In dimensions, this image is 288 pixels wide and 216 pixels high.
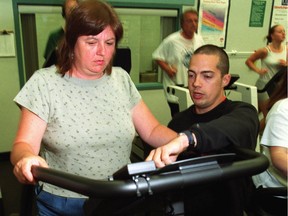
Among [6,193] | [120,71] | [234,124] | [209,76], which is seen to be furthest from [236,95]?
[6,193]

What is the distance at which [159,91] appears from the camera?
4449mm

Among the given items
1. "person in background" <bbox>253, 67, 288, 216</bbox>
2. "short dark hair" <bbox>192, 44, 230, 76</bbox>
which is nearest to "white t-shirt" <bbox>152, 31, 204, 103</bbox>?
"short dark hair" <bbox>192, 44, 230, 76</bbox>

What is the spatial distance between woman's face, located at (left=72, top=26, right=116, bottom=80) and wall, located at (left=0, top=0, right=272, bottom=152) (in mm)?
2593

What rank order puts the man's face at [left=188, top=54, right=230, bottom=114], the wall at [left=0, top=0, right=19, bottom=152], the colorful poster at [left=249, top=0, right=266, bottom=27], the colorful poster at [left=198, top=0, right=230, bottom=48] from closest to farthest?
the man's face at [left=188, top=54, right=230, bottom=114]
the wall at [left=0, top=0, right=19, bottom=152]
the colorful poster at [left=198, top=0, right=230, bottom=48]
the colorful poster at [left=249, top=0, right=266, bottom=27]

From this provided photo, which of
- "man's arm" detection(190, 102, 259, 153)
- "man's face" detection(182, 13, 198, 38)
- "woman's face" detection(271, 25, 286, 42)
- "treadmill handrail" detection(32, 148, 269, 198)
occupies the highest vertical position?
"man's face" detection(182, 13, 198, 38)

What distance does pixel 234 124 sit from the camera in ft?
2.91

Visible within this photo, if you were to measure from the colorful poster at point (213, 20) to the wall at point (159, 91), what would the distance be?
0.14m

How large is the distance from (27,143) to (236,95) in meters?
2.32

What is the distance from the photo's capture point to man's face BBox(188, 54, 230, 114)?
5.85ft

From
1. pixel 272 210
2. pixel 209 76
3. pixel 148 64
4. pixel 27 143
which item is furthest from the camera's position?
pixel 148 64

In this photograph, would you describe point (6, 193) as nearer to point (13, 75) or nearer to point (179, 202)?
point (13, 75)

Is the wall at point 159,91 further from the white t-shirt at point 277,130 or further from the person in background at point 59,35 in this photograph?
the white t-shirt at point 277,130

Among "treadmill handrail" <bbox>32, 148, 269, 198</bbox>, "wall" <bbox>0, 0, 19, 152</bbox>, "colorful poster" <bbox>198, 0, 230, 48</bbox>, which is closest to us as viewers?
"treadmill handrail" <bbox>32, 148, 269, 198</bbox>

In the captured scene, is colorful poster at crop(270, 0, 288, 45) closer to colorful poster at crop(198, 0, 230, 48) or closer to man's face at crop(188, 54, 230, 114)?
colorful poster at crop(198, 0, 230, 48)
